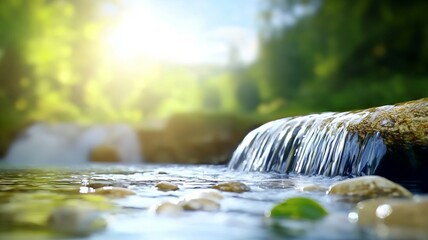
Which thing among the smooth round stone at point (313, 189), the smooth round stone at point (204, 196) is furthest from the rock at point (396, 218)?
the smooth round stone at point (313, 189)

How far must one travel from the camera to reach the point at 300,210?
231 cm

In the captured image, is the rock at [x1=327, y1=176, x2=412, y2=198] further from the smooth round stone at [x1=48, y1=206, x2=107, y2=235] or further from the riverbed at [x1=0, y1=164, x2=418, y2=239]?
the smooth round stone at [x1=48, y1=206, x2=107, y2=235]

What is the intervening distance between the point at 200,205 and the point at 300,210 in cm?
57

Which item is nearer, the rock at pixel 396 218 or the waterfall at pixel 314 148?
the rock at pixel 396 218

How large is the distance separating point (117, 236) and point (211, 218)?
55 centimetres

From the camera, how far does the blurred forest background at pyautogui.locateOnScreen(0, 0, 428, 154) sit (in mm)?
17812

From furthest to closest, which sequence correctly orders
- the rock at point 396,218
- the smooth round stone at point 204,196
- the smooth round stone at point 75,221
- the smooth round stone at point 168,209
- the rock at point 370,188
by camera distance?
the rock at point 370,188, the smooth round stone at point 204,196, the smooth round stone at point 168,209, the smooth round stone at point 75,221, the rock at point 396,218

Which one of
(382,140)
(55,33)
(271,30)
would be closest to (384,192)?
(382,140)

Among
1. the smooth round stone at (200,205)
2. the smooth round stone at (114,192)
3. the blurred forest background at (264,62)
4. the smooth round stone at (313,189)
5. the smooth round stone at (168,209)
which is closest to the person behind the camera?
the smooth round stone at (168,209)

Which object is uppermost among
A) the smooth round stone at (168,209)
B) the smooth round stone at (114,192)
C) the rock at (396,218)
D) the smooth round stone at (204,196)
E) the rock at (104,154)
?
the rock at (104,154)

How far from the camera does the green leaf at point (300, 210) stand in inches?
89.9

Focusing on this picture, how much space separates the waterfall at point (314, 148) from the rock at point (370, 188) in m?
1.68

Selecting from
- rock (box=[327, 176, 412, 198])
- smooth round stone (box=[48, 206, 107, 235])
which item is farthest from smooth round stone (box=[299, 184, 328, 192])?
smooth round stone (box=[48, 206, 107, 235])

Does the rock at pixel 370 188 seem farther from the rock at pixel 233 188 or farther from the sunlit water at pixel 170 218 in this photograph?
the rock at pixel 233 188
